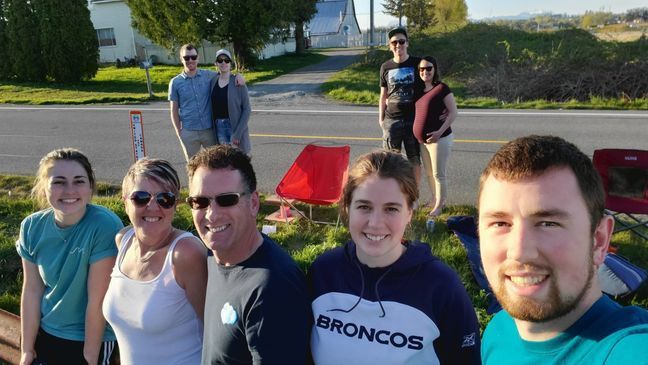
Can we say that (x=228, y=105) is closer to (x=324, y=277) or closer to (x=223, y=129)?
(x=223, y=129)

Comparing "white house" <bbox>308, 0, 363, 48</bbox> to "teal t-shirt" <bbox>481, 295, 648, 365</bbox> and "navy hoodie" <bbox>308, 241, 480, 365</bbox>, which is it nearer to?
"navy hoodie" <bbox>308, 241, 480, 365</bbox>

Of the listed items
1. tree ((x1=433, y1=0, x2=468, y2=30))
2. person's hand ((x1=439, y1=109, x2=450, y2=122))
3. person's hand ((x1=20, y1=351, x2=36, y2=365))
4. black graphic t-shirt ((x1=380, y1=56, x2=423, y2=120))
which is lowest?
person's hand ((x1=20, y1=351, x2=36, y2=365))

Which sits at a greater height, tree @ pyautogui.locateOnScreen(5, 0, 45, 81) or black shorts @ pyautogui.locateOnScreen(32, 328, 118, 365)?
tree @ pyautogui.locateOnScreen(5, 0, 45, 81)

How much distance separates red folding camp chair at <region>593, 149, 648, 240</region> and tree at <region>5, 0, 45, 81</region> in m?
27.6

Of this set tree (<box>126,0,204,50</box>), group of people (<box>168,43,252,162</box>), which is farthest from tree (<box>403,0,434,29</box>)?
group of people (<box>168,43,252,162</box>)

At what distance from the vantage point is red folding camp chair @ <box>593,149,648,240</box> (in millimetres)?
4953

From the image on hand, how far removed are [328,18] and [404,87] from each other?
66474 mm

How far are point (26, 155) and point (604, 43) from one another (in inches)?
802

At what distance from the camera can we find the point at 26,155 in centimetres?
1011

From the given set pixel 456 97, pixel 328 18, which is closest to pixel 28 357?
pixel 456 97

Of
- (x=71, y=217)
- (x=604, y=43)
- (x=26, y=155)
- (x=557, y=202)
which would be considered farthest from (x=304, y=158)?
(x=604, y=43)

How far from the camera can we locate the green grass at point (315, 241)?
13.7 feet

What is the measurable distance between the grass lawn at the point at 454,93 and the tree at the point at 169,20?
26.8ft

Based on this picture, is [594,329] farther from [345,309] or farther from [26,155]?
[26,155]
